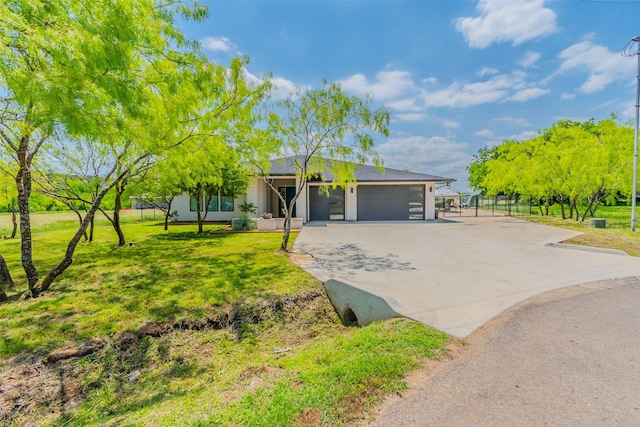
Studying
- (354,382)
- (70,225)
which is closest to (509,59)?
(354,382)

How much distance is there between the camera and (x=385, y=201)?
1959 cm

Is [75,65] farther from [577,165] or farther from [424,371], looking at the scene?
[577,165]

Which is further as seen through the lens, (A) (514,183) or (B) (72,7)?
(A) (514,183)

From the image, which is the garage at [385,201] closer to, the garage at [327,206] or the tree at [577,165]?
the garage at [327,206]

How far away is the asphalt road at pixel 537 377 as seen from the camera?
2.31m

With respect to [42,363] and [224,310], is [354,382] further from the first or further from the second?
[42,363]

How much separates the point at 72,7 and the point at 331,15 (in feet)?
27.5

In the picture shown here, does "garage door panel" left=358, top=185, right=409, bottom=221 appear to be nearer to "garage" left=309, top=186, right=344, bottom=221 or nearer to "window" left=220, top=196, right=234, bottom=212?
"garage" left=309, top=186, right=344, bottom=221

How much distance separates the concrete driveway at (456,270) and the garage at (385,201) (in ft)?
24.5

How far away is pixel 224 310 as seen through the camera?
511cm

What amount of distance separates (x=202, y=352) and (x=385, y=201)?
54.9ft

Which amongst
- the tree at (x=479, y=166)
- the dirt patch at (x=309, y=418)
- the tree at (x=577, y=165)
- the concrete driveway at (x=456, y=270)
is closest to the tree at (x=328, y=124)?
the concrete driveway at (x=456, y=270)

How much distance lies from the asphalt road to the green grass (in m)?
0.36

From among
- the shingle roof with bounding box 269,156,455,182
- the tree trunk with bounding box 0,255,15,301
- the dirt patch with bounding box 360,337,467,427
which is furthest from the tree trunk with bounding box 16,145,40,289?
the shingle roof with bounding box 269,156,455,182
